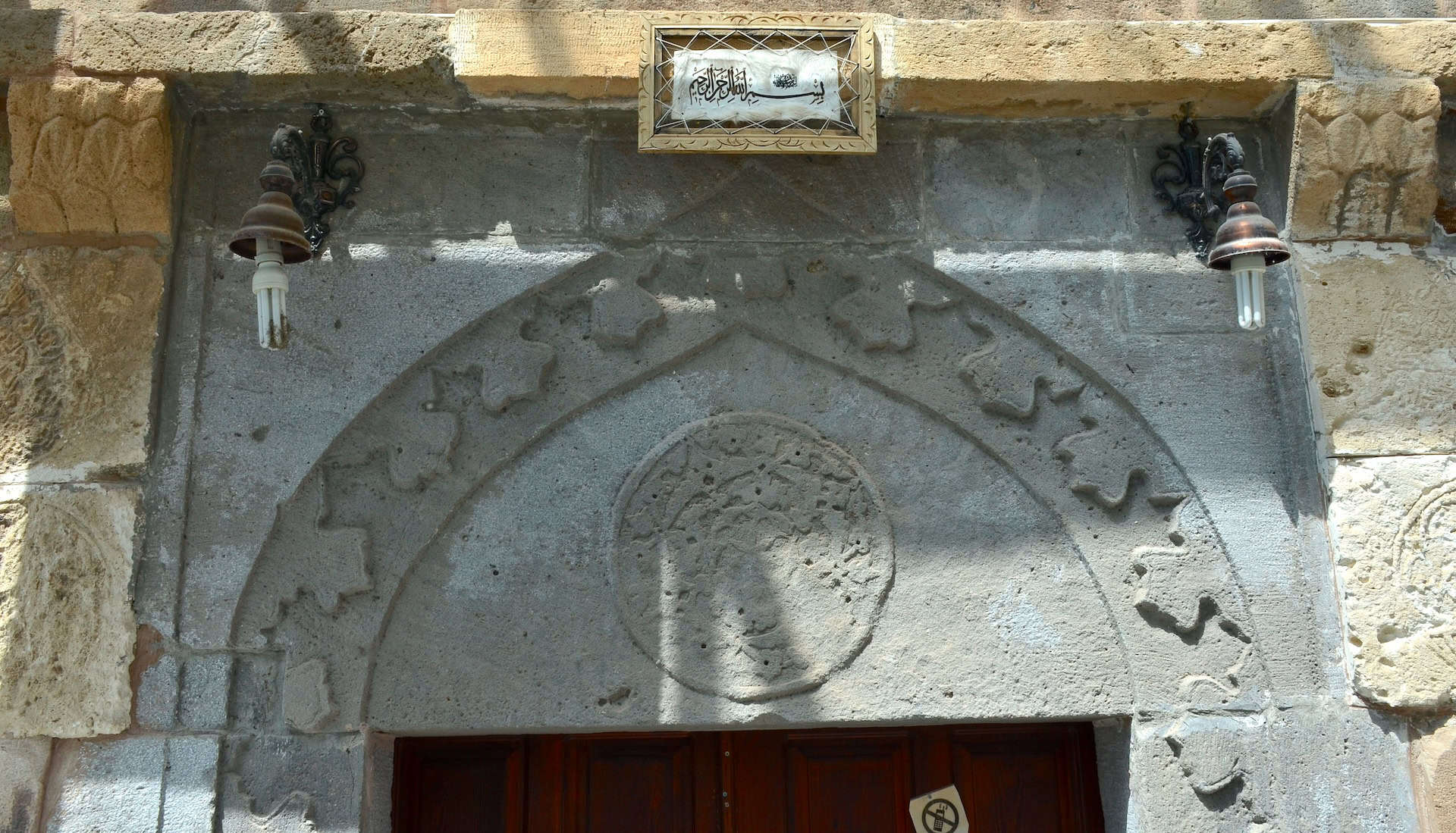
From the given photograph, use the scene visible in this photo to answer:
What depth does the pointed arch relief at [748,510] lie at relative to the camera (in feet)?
8.66

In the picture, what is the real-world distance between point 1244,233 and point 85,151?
2778 mm

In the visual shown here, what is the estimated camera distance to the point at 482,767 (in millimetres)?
2830

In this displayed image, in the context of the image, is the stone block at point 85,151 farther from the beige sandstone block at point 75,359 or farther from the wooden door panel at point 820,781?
the wooden door panel at point 820,781

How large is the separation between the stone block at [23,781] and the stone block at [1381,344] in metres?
3.16

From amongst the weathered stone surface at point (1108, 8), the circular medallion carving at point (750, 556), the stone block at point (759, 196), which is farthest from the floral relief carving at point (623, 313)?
the weathered stone surface at point (1108, 8)

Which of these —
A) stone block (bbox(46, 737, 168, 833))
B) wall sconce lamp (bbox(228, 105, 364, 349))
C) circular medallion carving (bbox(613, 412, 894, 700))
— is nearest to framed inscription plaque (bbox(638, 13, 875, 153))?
circular medallion carving (bbox(613, 412, 894, 700))

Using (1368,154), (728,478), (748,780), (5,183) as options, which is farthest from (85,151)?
(1368,154)

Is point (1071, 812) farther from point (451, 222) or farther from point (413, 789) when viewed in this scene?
point (451, 222)

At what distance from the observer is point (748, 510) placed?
274 centimetres

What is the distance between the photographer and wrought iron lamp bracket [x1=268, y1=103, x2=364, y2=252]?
2.76 m

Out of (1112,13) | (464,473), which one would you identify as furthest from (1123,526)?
(464,473)

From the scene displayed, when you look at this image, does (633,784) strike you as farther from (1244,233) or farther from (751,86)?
(1244,233)

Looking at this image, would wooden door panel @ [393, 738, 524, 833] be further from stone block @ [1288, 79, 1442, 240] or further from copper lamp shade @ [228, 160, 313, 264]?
stone block @ [1288, 79, 1442, 240]

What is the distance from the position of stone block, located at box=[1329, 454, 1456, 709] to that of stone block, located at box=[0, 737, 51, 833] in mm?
3072
